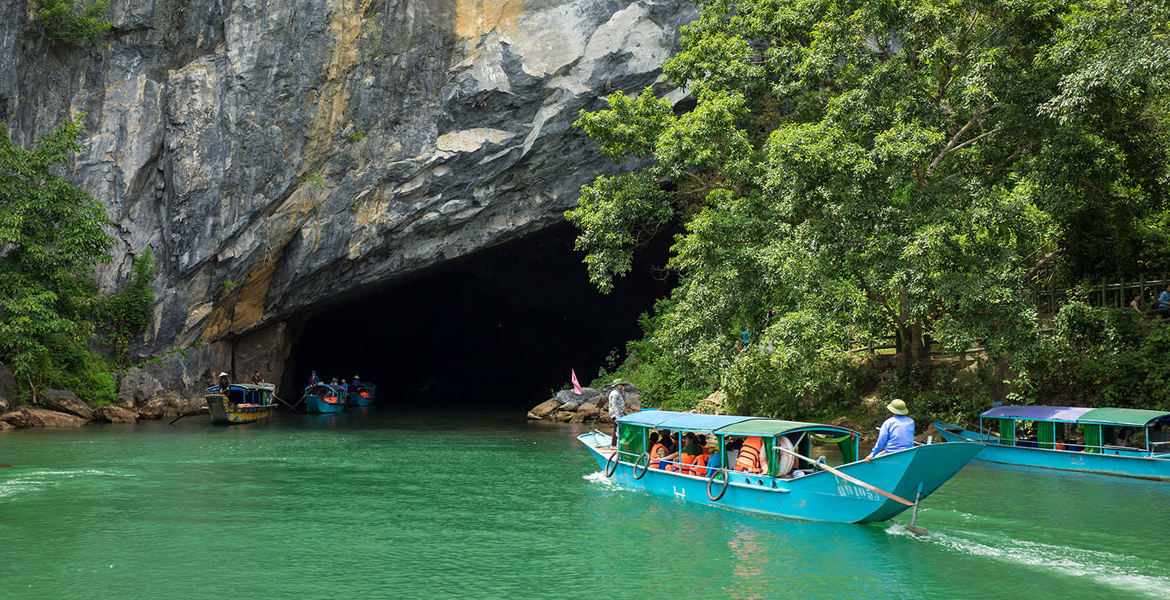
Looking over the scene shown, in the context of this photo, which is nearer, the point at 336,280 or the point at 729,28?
the point at 729,28

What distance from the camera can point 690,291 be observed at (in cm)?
2036

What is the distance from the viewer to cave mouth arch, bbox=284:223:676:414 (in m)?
41.6

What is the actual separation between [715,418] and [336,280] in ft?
67.4

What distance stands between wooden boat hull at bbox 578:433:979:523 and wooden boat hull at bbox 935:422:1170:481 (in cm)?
359

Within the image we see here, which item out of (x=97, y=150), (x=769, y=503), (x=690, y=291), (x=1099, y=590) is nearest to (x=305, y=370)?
(x=97, y=150)

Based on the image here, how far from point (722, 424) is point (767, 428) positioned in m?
0.86

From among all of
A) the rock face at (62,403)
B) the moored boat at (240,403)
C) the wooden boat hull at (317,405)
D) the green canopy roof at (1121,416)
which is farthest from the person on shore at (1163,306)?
the rock face at (62,403)

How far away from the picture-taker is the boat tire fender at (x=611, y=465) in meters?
15.4

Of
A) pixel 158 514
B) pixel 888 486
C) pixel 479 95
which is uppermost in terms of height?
pixel 479 95

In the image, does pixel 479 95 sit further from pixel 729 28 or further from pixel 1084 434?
pixel 1084 434

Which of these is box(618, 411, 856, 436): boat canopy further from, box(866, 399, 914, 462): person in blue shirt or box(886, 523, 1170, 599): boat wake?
box(886, 523, 1170, 599): boat wake

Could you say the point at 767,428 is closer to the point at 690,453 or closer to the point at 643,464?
the point at 690,453

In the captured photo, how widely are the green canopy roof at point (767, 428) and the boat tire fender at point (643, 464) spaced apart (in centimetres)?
205

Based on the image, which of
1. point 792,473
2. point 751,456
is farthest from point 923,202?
point 792,473
